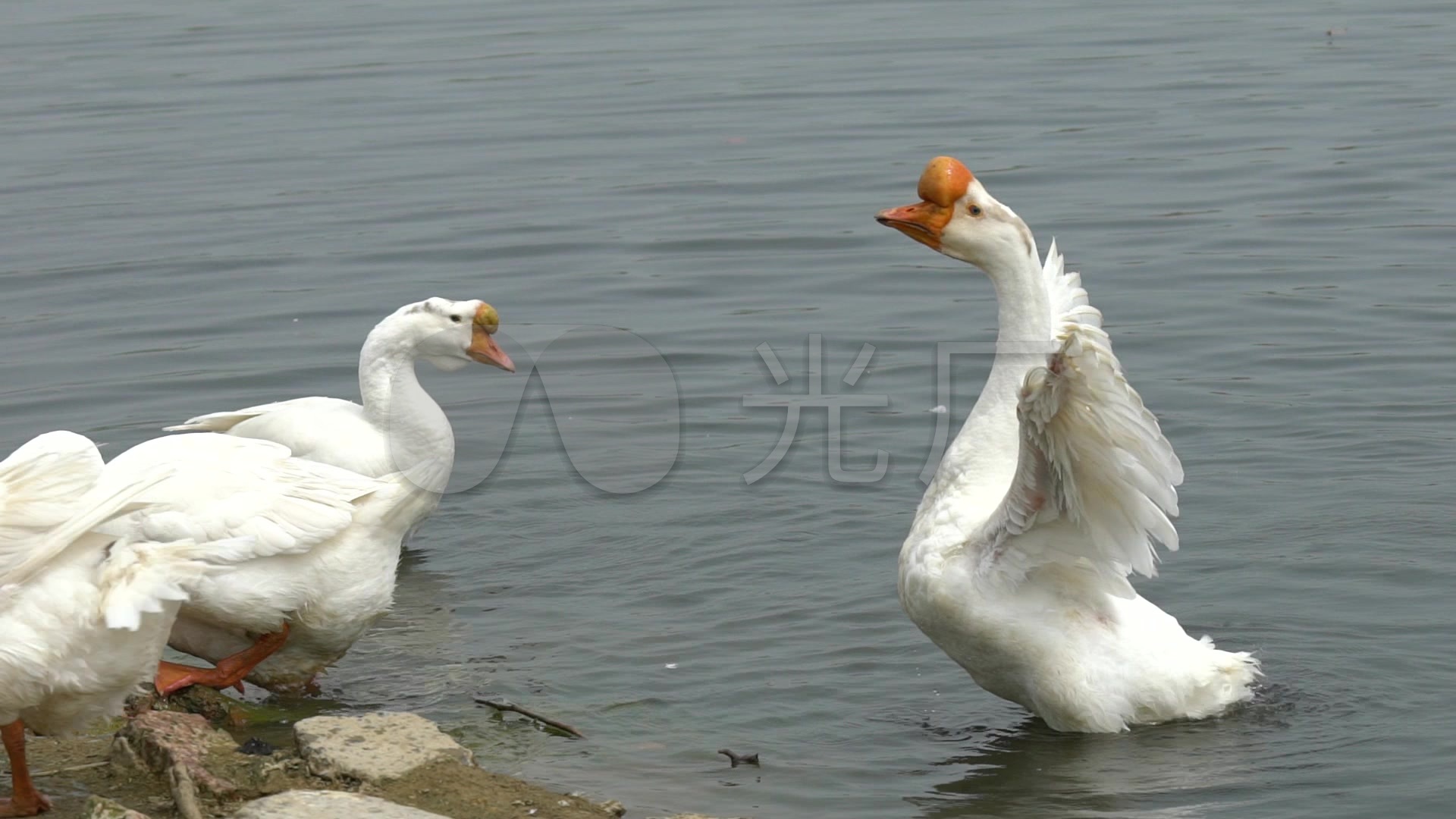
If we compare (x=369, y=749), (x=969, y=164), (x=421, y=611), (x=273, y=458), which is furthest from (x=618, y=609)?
(x=969, y=164)

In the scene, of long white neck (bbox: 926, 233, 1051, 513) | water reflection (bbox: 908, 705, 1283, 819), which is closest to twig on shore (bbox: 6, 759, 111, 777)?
water reflection (bbox: 908, 705, 1283, 819)

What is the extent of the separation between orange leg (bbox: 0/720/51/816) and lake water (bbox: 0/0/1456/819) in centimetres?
142

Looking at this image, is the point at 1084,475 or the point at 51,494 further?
the point at 1084,475

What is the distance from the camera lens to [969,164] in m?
13.4

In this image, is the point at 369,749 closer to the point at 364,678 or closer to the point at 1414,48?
the point at 364,678

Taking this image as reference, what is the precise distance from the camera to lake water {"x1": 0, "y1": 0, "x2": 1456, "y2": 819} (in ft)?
20.6

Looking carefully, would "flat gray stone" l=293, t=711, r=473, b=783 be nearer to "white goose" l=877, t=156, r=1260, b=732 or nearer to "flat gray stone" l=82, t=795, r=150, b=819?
"flat gray stone" l=82, t=795, r=150, b=819

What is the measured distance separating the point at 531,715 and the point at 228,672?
107cm

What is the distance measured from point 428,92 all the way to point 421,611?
32.7 ft

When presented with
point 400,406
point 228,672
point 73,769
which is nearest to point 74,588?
point 73,769

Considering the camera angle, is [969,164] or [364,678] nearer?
[364,678]

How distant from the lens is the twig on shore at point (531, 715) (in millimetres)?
6164

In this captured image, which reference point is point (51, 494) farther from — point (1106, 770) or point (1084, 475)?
point (1106, 770)

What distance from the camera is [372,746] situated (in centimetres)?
548
